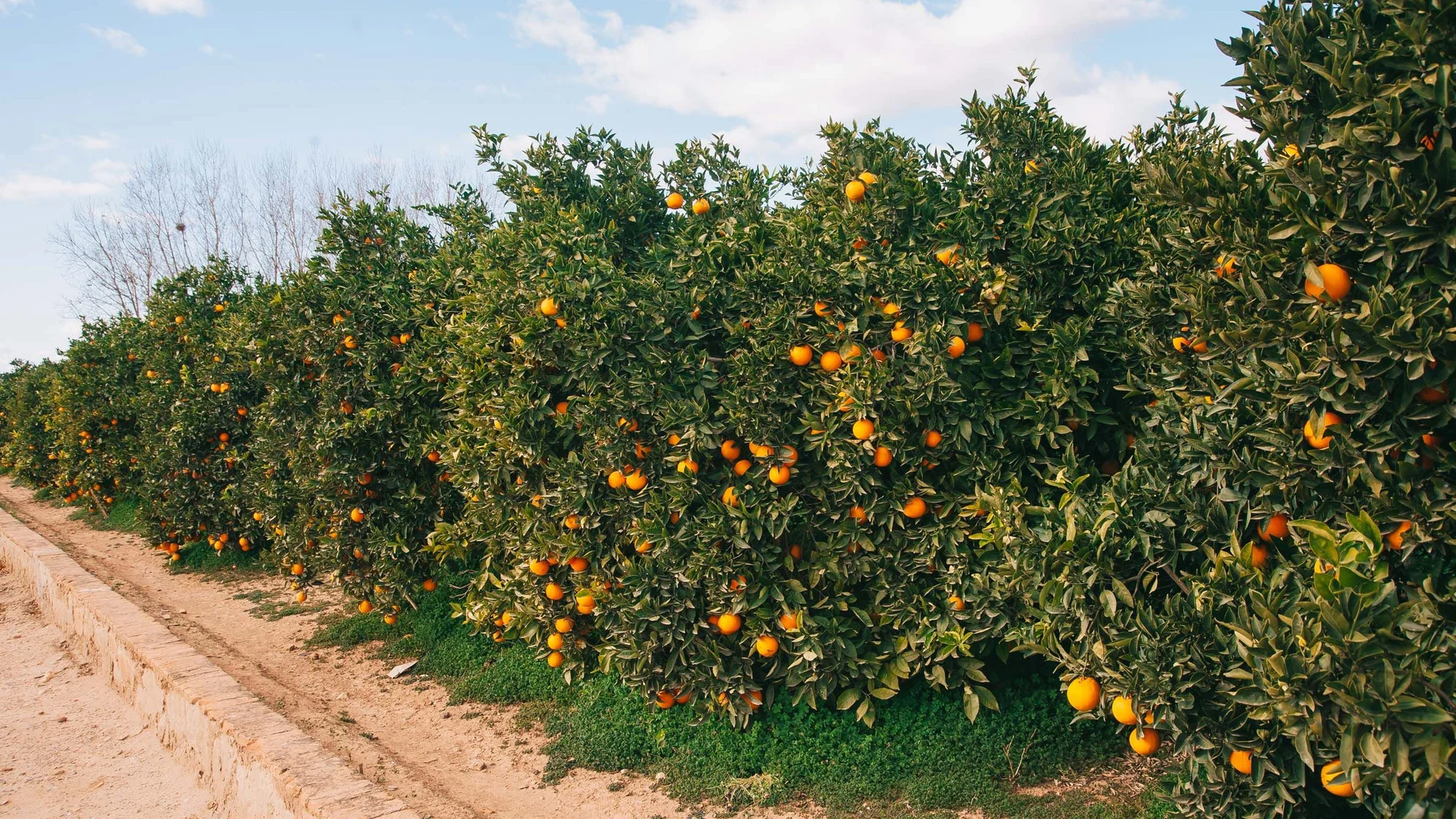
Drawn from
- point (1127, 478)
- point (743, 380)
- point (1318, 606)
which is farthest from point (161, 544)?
point (1318, 606)

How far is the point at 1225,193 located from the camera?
2629 mm

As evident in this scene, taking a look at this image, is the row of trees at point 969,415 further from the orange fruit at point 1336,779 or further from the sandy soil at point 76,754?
the sandy soil at point 76,754

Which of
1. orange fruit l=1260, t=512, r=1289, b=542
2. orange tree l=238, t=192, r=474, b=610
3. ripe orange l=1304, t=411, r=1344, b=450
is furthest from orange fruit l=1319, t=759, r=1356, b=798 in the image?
orange tree l=238, t=192, r=474, b=610

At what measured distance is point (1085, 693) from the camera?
8.89ft

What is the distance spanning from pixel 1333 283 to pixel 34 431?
16921 mm

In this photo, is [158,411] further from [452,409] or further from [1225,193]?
[1225,193]

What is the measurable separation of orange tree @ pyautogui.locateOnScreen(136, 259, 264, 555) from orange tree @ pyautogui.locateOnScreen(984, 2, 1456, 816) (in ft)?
23.0

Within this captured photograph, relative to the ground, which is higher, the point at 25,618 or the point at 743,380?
the point at 743,380

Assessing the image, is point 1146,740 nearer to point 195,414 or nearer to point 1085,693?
point 1085,693

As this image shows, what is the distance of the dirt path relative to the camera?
382cm

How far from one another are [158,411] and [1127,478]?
29.5 feet

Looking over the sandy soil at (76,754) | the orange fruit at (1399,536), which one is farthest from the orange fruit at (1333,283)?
the sandy soil at (76,754)

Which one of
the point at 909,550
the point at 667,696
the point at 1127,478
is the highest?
the point at 1127,478

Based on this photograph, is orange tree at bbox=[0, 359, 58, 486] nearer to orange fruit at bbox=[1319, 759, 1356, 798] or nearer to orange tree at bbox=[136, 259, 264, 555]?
orange tree at bbox=[136, 259, 264, 555]
